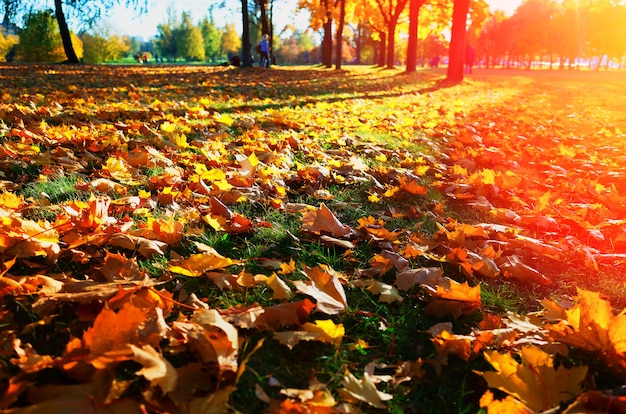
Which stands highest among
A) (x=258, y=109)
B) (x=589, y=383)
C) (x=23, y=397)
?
(x=258, y=109)

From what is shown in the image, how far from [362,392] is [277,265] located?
77 cm

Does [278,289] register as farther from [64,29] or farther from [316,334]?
[64,29]

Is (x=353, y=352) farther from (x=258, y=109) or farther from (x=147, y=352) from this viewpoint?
(x=258, y=109)

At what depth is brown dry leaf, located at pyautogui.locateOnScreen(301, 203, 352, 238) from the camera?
7.09 ft

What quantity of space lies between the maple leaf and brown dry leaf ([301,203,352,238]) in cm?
106

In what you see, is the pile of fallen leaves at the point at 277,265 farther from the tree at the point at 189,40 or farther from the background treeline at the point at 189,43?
the tree at the point at 189,40

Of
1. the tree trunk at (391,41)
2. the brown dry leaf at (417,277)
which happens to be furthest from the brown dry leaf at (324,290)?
the tree trunk at (391,41)

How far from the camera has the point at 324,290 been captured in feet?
5.20

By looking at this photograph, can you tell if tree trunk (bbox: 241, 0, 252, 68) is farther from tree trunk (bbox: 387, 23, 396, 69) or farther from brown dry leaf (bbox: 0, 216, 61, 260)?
brown dry leaf (bbox: 0, 216, 61, 260)

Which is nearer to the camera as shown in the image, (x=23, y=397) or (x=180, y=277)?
(x=23, y=397)

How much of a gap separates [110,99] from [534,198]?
19.5ft

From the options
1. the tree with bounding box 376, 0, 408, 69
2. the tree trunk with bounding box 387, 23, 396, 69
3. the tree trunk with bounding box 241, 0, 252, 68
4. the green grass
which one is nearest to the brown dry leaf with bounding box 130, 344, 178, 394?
the green grass

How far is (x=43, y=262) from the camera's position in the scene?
168 cm

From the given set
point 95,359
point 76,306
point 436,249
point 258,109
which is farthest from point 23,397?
point 258,109
